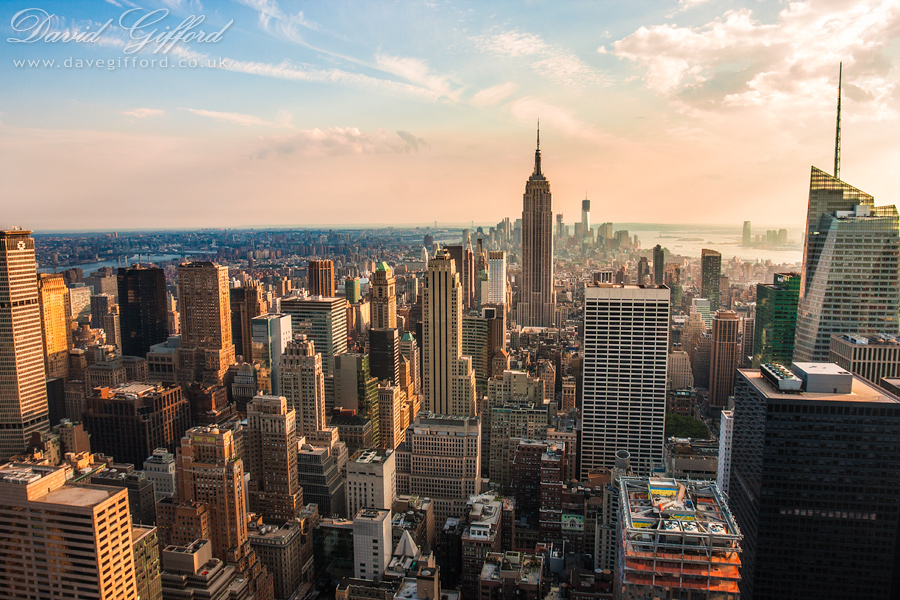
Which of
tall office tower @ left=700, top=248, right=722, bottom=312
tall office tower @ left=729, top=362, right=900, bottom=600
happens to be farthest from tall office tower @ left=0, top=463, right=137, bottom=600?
tall office tower @ left=700, top=248, right=722, bottom=312

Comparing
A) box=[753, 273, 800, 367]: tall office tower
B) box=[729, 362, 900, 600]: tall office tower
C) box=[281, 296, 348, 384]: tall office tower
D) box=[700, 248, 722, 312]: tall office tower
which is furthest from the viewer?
box=[700, 248, 722, 312]: tall office tower

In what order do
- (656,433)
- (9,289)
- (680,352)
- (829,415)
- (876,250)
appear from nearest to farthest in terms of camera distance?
(829,415)
(876,250)
(656,433)
(9,289)
(680,352)

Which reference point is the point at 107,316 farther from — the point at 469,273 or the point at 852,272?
the point at 852,272

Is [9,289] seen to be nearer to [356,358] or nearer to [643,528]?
[356,358]

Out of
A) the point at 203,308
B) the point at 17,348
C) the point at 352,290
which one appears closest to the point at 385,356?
the point at 203,308

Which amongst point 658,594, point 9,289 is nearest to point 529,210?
point 9,289

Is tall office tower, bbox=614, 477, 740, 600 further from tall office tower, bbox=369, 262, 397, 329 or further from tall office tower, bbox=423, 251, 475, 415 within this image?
tall office tower, bbox=369, 262, 397, 329

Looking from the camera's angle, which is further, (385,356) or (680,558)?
(385,356)
